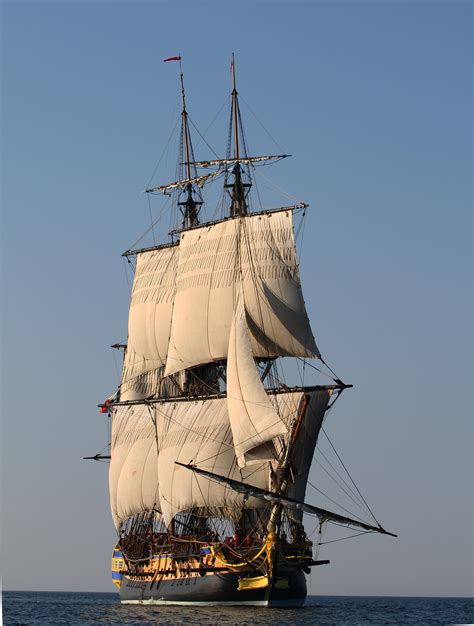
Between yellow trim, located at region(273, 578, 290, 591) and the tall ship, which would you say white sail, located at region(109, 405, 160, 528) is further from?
yellow trim, located at region(273, 578, 290, 591)

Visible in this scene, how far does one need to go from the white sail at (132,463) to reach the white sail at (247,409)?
2145 centimetres

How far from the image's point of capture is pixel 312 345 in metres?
94.1

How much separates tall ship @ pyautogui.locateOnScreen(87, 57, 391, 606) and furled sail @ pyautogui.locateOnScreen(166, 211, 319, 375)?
4.0 inches

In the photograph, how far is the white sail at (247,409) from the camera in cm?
8294

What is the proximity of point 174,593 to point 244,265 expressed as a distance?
25.4m

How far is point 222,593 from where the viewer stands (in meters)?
85.0

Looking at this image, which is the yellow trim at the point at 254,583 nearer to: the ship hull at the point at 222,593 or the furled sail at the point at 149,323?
the ship hull at the point at 222,593

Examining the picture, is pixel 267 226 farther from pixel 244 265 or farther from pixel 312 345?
pixel 312 345

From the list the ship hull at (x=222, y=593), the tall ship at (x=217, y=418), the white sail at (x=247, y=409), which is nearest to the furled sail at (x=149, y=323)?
the tall ship at (x=217, y=418)

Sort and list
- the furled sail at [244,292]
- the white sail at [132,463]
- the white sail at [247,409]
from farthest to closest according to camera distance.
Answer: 1. the white sail at [132,463]
2. the furled sail at [244,292]
3. the white sail at [247,409]

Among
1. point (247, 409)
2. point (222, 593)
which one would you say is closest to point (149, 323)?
point (247, 409)

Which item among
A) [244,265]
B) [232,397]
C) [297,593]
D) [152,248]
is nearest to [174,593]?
[297,593]

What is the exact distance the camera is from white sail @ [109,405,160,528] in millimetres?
106188

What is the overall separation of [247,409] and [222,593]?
12658 millimetres
